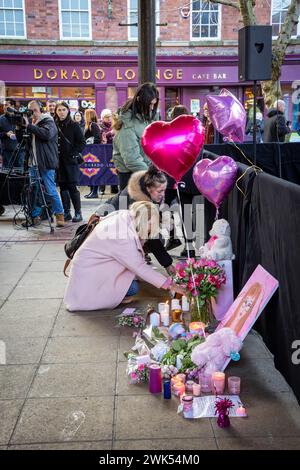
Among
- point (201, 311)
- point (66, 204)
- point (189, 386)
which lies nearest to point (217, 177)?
point (201, 311)

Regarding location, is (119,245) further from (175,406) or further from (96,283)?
(175,406)

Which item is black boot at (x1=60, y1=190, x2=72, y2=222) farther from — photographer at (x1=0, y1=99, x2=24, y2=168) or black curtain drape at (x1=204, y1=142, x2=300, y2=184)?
black curtain drape at (x1=204, y1=142, x2=300, y2=184)

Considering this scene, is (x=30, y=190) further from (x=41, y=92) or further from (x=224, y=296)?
(x=41, y=92)

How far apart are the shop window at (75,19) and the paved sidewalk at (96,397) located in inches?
582

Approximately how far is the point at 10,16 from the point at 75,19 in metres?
2.12

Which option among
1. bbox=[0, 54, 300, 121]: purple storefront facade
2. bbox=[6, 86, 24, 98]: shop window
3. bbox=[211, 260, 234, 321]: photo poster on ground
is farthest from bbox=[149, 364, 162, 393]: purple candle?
bbox=[6, 86, 24, 98]: shop window

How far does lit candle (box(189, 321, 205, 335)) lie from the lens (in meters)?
4.03

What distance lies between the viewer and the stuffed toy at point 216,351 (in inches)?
136

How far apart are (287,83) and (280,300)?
17410 millimetres

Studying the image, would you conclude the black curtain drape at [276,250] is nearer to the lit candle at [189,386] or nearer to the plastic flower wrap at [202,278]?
the plastic flower wrap at [202,278]

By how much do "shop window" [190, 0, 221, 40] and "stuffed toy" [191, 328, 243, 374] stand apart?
16.4m

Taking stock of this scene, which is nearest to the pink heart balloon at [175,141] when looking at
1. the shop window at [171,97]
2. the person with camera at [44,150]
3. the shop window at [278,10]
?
the person with camera at [44,150]

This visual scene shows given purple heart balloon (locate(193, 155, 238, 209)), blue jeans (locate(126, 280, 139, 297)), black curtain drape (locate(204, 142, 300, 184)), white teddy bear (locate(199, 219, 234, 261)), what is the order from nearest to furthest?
white teddy bear (locate(199, 219, 234, 261)) < purple heart balloon (locate(193, 155, 238, 209)) < blue jeans (locate(126, 280, 139, 297)) < black curtain drape (locate(204, 142, 300, 184))

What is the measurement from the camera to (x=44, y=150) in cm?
806
